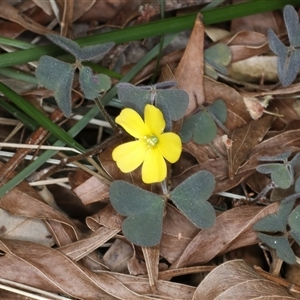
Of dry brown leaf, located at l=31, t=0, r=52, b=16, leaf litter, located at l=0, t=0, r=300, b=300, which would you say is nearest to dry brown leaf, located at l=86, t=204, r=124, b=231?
leaf litter, located at l=0, t=0, r=300, b=300

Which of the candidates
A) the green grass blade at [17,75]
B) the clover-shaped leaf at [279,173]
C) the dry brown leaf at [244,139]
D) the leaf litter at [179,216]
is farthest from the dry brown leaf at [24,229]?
the clover-shaped leaf at [279,173]

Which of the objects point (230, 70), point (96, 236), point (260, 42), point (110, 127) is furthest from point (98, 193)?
point (260, 42)

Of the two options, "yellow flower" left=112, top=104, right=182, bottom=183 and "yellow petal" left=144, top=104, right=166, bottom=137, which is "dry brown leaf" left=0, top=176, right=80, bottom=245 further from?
"yellow petal" left=144, top=104, right=166, bottom=137

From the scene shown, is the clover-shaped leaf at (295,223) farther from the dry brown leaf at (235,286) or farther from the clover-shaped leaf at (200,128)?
the clover-shaped leaf at (200,128)

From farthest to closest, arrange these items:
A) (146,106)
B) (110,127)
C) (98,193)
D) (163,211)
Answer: (110,127)
(98,193)
(163,211)
(146,106)

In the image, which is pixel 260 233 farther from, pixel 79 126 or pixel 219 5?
pixel 219 5

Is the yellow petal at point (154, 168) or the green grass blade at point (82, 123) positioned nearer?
the yellow petal at point (154, 168)

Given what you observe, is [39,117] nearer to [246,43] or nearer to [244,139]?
[244,139]
